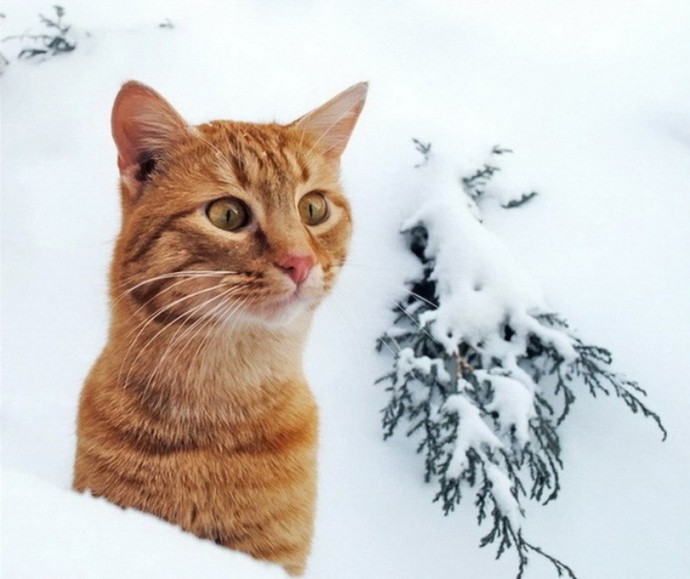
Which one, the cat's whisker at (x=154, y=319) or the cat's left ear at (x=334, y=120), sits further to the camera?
the cat's left ear at (x=334, y=120)

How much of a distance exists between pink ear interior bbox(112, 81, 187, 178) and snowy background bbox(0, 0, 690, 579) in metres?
0.20

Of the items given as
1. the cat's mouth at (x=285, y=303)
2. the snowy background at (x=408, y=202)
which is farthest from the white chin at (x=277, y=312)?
the snowy background at (x=408, y=202)

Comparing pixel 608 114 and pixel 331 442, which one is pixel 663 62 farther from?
pixel 331 442

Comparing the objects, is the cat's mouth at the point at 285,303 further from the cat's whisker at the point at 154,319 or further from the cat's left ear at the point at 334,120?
the cat's left ear at the point at 334,120

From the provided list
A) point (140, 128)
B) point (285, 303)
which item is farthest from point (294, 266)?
point (140, 128)

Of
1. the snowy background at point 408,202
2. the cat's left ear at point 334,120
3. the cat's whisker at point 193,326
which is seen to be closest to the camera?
the cat's whisker at point 193,326

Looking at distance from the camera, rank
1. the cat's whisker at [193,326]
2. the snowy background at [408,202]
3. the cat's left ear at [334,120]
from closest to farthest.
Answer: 1. the cat's whisker at [193,326]
2. the cat's left ear at [334,120]
3. the snowy background at [408,202]

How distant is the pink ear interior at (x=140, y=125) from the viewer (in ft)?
1.94

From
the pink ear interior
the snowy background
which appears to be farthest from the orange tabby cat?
the snowy background

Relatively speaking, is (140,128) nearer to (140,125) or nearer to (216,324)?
(140,125)

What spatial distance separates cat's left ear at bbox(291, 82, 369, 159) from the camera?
713mm

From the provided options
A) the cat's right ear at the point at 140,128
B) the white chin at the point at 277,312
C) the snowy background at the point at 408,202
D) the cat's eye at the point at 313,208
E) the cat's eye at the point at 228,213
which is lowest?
the snowy background at the point at 408,202

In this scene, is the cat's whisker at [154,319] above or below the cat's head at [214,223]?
below

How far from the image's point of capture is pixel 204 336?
580mm
